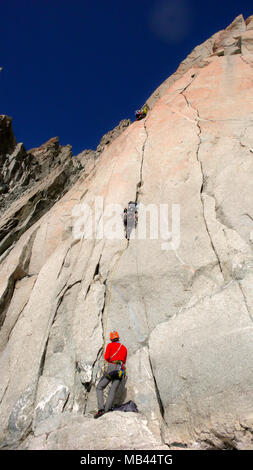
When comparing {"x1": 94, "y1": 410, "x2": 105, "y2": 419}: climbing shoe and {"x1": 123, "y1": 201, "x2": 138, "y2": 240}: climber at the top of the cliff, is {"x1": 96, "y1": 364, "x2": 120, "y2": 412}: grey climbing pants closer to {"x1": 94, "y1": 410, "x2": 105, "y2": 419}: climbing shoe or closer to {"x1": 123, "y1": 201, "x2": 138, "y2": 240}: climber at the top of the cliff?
{"x1": 94, "y1": 410, "x2": 105, "y2": 419}: climbing shoe

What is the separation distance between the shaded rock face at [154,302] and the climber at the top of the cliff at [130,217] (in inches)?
13.0

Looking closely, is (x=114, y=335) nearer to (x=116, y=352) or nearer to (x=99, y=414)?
(x=116, y=352)

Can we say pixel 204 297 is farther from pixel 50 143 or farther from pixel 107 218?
pixel 50 143

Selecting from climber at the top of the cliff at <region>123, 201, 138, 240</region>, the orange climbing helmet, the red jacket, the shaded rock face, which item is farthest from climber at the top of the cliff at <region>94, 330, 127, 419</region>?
climber at the top of the cliff at <region>123, 201, 138, 240</region>

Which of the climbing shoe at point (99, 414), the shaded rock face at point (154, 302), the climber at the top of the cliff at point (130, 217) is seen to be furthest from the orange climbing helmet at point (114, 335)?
the climber at the top of the cliff at point (130, 217)

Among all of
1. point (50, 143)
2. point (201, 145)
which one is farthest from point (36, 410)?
point (50, 143)

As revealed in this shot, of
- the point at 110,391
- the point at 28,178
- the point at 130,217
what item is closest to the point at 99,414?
the point at 110,391

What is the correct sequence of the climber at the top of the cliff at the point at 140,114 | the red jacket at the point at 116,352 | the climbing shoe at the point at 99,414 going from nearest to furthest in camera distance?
the climbing shoe at the point at 99,414 → the red jacket at the point at 116,352 → the climber at the top of the cliff at the point at 140,114

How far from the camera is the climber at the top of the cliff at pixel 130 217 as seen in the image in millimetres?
10836

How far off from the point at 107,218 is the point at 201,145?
5611mm

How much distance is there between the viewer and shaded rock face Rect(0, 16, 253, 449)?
6.05 m

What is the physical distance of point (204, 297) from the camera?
7520mm

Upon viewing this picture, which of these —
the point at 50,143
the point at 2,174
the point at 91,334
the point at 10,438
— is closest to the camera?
the point at 10,438

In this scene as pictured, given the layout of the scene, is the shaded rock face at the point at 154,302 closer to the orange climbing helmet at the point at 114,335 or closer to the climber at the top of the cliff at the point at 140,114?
the orange climbing helmet at the point at 114,335
